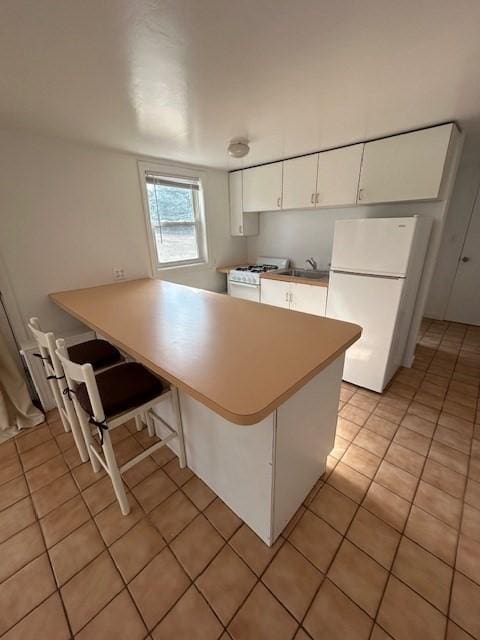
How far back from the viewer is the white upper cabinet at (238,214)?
10.7ft

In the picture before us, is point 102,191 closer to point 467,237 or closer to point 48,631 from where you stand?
point 48,631

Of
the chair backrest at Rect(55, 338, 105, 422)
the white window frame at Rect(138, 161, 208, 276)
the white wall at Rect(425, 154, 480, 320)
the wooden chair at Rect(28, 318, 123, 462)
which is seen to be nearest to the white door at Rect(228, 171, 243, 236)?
the white window frame at Rect(138, 161, 208, 276)

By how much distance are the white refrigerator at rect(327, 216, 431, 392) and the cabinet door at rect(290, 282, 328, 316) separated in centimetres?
12

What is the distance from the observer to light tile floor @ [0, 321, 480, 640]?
0.97 metres

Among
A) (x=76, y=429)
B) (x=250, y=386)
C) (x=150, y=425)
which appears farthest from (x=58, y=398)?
(x=250, y=386)

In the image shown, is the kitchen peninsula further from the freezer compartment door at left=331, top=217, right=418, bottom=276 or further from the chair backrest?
the freezer compartment door at left=331, top=217, right=418, bottom=276

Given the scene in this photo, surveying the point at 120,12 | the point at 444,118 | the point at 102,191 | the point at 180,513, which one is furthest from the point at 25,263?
the point at 444,118

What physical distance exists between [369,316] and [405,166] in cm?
120

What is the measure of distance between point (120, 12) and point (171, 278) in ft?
7.54

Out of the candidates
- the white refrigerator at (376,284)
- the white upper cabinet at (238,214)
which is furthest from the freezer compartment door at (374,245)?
the white upper cabinet at (238,214)

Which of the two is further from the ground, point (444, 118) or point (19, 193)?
point (444, 118)

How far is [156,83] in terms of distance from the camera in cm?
129

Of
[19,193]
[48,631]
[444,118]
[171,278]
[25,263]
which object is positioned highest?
[444,118]

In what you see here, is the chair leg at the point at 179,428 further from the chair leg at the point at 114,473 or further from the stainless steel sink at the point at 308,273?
the stainless steel sink at the point at 308,273
